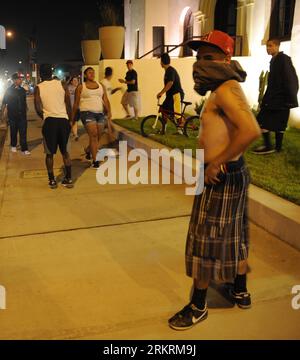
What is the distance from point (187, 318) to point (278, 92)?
16.3 feet

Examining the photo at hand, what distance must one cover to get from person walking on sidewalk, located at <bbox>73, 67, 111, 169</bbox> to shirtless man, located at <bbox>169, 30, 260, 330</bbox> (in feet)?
16.2

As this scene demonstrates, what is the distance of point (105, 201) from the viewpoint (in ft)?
20.8

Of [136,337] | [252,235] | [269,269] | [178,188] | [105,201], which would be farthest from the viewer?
[178,188]

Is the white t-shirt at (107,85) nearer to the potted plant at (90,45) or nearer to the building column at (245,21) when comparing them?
the building column at (245,21)

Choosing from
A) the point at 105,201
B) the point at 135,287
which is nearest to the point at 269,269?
the point at 135,287

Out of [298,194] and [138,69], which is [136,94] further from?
[298,194]

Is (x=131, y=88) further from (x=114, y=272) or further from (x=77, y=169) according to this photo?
(x=114, y=272)

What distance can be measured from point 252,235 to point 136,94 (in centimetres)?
954

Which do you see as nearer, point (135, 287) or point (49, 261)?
point (135, 287)

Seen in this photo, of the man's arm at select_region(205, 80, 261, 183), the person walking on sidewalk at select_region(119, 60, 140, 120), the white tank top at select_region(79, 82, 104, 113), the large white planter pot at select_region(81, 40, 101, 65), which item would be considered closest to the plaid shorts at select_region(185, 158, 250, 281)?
the man's arm at select_region(205, 80, 261, 183)

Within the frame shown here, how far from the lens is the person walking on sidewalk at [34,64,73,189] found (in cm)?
675

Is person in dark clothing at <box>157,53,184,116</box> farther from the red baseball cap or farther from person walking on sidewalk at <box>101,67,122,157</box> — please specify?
the red baseball cap

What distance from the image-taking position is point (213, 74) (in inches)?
119

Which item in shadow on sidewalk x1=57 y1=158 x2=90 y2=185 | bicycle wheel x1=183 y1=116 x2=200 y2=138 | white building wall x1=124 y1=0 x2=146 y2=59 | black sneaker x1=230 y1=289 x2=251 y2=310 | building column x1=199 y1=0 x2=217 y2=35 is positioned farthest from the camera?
white building wall x1=124 y1=0 x2=146 y2=59
